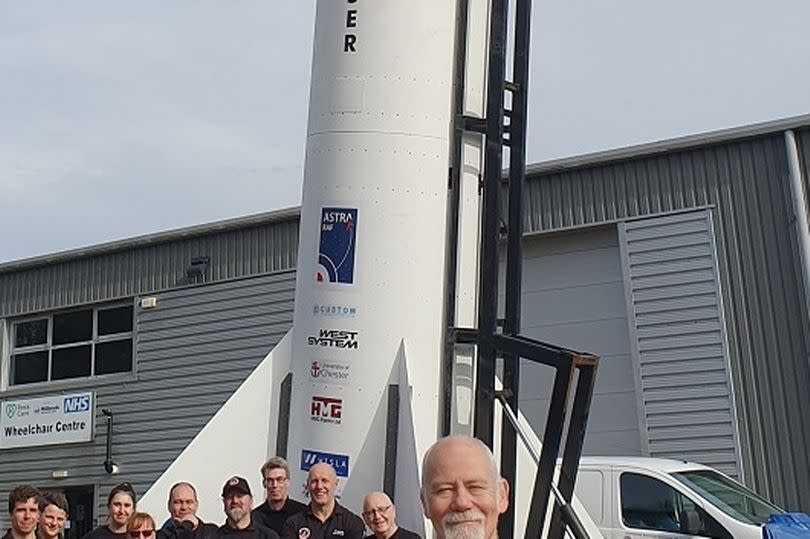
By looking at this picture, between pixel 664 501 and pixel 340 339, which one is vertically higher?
pixel 340 339

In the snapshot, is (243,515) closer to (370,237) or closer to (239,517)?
(239,517)

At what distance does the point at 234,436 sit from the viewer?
820cm

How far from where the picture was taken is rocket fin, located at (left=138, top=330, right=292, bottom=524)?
8.16 metres

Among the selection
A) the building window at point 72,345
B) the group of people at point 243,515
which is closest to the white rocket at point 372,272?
the group of people at point 243,515

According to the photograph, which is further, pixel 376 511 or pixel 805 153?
pixel 805 153

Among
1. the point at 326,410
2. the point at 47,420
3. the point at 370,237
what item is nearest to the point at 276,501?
the point at 326,410

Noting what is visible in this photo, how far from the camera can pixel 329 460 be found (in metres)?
7.82

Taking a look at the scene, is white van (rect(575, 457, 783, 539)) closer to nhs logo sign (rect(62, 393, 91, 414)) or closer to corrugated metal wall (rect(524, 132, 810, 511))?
corrugated metal wall (rect(524, 132, 810, 511))

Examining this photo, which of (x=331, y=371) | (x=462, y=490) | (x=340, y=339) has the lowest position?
(x=462, y=490)

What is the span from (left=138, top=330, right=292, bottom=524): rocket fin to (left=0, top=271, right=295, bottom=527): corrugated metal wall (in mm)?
9881

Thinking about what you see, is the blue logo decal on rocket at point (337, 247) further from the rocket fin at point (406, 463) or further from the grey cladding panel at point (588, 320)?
the grey cladding panel at point (588, 320)

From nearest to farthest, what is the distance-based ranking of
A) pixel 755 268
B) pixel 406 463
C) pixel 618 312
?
pixel 406 463, pixel 755 268, pixel 618 312

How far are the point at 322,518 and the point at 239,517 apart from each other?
495 millimetres

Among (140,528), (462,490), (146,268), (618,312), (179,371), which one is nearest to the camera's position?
(462,490)
